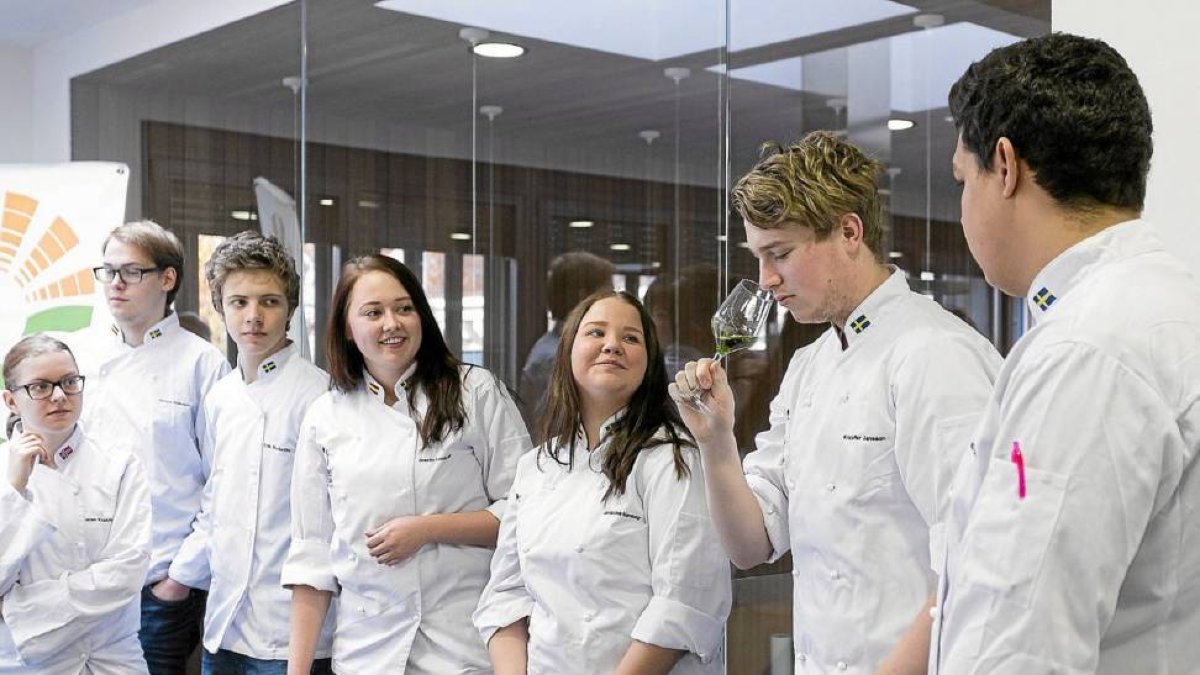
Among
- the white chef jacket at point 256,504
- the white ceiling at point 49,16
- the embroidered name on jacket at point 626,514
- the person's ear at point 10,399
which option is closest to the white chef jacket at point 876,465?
the embroidered name on jacket at point 626,514

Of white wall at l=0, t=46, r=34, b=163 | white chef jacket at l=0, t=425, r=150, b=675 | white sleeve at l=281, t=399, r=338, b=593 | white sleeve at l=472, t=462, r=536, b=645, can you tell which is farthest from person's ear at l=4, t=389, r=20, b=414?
white wall at l=0, t=46, r=34, b=163

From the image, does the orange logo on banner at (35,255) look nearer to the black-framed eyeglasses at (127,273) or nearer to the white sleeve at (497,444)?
the black-framed eyeglasses at (127,273)

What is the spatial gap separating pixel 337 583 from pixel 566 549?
2.31 ft

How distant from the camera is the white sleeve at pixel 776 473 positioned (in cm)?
198

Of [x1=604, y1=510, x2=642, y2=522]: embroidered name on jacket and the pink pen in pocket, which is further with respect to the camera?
[x1=604, y1=510, x2=642, y2=522]: embroidered name on jacket

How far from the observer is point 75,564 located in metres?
2.99

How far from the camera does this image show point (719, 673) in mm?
2219

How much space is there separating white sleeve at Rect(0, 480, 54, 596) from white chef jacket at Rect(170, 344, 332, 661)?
39cm

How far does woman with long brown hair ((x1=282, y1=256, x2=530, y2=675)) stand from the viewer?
2.58 meters

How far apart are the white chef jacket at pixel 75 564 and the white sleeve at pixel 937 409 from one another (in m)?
2.01

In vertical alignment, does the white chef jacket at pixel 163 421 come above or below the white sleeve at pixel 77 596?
above

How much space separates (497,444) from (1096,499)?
1.72 meters

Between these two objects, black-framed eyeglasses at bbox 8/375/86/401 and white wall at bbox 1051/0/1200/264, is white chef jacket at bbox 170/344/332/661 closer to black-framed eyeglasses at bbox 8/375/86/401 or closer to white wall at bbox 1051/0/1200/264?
black-framed eyeglasses at bbox 8/375/86/401

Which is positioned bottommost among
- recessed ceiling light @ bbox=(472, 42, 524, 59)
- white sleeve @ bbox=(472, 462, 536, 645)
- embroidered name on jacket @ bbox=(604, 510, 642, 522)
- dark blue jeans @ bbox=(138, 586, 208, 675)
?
dark blue jeans @ bbox=(138, 586, 208, 675)
